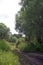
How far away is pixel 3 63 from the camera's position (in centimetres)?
1355

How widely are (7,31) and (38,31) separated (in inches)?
3458

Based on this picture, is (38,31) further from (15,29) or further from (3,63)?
(15,29)

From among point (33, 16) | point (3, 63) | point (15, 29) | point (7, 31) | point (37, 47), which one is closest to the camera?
point (3, 63)

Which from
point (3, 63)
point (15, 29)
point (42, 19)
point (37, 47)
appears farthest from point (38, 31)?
point (15, 29)

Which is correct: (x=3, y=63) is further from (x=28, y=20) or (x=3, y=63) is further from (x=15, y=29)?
(x=15, y=29)

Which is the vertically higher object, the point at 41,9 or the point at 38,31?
the point at 41,9

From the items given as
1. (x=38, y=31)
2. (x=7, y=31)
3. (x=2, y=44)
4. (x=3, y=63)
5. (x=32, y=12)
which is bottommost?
(x=3, y=63)

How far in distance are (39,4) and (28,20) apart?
13.0 ft

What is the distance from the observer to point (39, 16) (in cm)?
3628

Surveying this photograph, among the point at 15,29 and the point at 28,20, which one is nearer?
the point at 28,20

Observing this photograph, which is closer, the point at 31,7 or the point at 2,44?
the point at 2,44

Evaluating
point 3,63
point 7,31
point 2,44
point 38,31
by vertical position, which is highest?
point 7,31

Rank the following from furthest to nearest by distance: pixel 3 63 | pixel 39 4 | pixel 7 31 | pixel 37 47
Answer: pixel 7 31 < pixel 37 47 < pixel 39 4 < pixel 3 63

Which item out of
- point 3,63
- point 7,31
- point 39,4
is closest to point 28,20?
point 39,4
